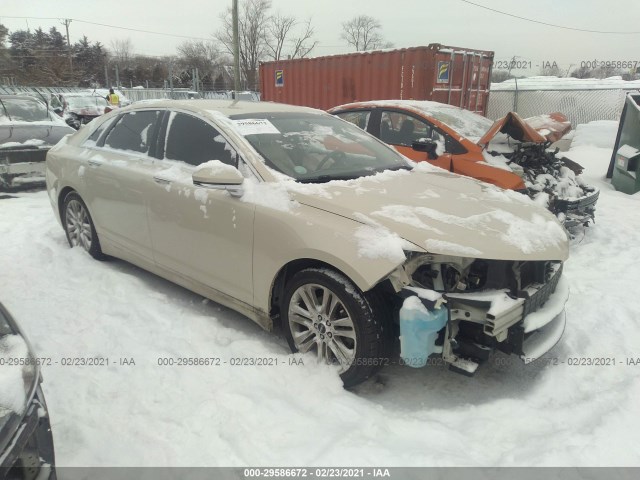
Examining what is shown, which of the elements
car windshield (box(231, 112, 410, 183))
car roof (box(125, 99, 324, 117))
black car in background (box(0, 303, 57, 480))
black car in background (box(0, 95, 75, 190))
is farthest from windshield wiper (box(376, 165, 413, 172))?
black car in background (box(0, 95, 75, 190))

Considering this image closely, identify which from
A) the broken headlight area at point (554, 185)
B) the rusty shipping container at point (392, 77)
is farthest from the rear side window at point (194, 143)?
the rusty shipping container at point (392, 77)

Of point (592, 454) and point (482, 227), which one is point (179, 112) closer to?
point (482, 227)

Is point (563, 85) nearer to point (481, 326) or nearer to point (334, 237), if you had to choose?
point (481, 326)

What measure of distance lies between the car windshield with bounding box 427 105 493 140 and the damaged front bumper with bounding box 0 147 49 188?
5.93 meters

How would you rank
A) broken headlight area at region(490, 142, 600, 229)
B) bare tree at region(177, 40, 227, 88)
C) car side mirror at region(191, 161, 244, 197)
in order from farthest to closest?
1. bare tree at region(177, 40, 227, 88)
2. broken headlight area at region(490, 142, 600, 229)
3. car side mirror at region(191, 161, 244, 197)

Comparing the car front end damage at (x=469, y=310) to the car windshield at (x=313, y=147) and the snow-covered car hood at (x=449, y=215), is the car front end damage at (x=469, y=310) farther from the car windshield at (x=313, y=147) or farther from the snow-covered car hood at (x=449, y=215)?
the car windshield at (x=313, y=147)

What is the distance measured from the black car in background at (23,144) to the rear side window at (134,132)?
151 inches

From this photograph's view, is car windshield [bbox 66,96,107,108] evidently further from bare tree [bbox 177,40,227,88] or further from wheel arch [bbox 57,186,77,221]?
bare tree [bbox 177,40,227,88]

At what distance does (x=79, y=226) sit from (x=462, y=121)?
15.0 feet

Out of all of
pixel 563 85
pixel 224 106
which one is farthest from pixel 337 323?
pixel 563 85

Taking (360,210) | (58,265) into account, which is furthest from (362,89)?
(360,210)

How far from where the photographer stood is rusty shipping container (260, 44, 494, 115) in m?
9.38

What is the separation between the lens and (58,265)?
4.42 m

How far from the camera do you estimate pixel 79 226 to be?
470 centimetres
